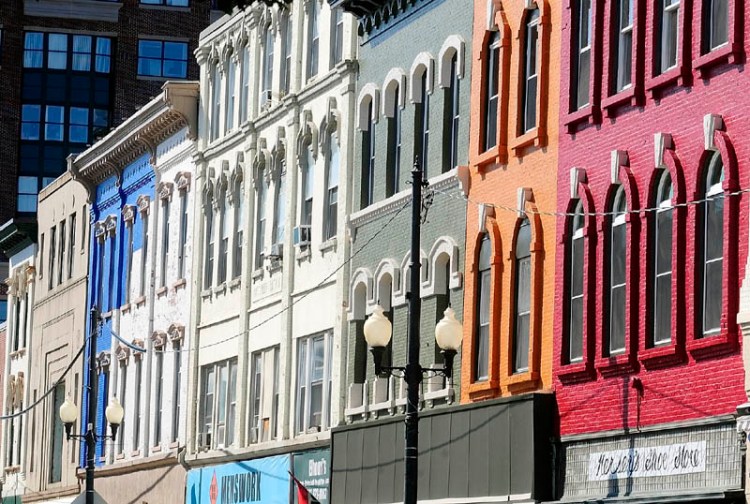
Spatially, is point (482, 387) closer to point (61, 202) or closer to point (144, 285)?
point (144, 285)

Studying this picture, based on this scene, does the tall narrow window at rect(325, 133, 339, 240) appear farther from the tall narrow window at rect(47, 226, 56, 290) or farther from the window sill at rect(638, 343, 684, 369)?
the tall narrow window at rect(47, 226, 56, 290)

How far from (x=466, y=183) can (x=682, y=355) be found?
8.05 meters

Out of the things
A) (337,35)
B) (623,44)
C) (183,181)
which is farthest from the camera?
(183,181)

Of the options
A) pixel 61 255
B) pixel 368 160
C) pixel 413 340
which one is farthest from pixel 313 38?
pixel 61 255

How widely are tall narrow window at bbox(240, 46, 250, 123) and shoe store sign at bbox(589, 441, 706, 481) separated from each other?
62.4 feet

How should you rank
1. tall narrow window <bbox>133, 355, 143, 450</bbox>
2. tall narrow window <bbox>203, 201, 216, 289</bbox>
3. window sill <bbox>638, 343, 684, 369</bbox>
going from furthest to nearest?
tall narrow window <bbox>133, 355, 143, 450</bbox> → tall narrow window <bbox>203, 201, 216, 289</bbox> → window sill <bbox>638, 343, 684, 369</bbox>

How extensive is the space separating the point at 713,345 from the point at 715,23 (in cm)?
405

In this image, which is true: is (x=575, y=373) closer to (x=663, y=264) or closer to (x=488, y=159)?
(x=663, y=264)

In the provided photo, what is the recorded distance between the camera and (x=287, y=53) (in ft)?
141

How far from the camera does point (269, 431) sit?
41844 millimetres

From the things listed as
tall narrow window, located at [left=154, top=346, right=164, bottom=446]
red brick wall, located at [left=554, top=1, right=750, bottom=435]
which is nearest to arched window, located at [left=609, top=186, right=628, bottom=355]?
red brick wall, located at [left=554, top=1, right=750, bottom=435]

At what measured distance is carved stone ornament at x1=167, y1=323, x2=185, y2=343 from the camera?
48219 mm

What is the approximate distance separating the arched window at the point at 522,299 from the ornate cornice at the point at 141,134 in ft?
61.9

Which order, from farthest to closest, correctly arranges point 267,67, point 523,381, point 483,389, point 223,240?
point 223,240 → point 267,67 → point 483,389 → point 523,381
